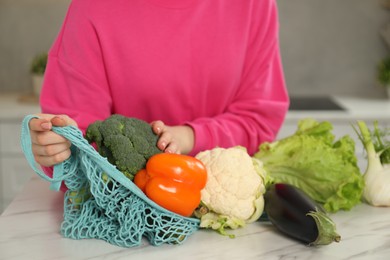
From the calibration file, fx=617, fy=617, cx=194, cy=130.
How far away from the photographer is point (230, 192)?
1136 millimetres

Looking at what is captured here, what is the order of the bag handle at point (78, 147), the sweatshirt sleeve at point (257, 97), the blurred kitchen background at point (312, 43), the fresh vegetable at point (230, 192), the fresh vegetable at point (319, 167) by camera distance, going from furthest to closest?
the blurred kitchen background at point (312, 43) → the sweatshirt sleeve at point (257, 97) → the fresh vegetable at point (319, 167) → the fresh vegetable at point (230, 192) → the bag handle at point (78, 147)

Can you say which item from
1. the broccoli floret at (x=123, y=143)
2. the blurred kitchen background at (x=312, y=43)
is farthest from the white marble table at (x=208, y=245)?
the blurred kitchen background at (x=312, y=43)

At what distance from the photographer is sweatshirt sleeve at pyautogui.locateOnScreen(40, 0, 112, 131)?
1.36 metres

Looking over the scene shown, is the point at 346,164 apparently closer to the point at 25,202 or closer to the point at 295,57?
the point at 25,202

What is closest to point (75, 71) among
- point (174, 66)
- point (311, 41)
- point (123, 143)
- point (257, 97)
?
point (174, 66)

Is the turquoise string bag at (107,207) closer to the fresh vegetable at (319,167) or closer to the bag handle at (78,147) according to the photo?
the bag handle at (78,147)

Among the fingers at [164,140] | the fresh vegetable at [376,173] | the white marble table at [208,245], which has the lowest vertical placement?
the white marble table at [208,245]

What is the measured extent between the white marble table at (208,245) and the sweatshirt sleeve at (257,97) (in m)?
0.34

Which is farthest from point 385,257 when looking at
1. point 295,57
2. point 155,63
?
point 295,57

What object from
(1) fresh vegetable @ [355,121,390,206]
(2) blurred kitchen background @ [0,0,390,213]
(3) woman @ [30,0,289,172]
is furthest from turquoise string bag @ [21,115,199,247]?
(2) blurred kitchen background @ [0,0,390,213]

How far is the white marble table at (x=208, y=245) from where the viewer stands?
104 cm

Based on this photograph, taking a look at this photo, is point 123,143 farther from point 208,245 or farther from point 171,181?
point 208,245

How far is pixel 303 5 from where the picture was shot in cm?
320

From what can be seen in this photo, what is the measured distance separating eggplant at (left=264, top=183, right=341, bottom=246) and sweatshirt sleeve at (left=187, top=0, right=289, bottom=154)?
331 mm
